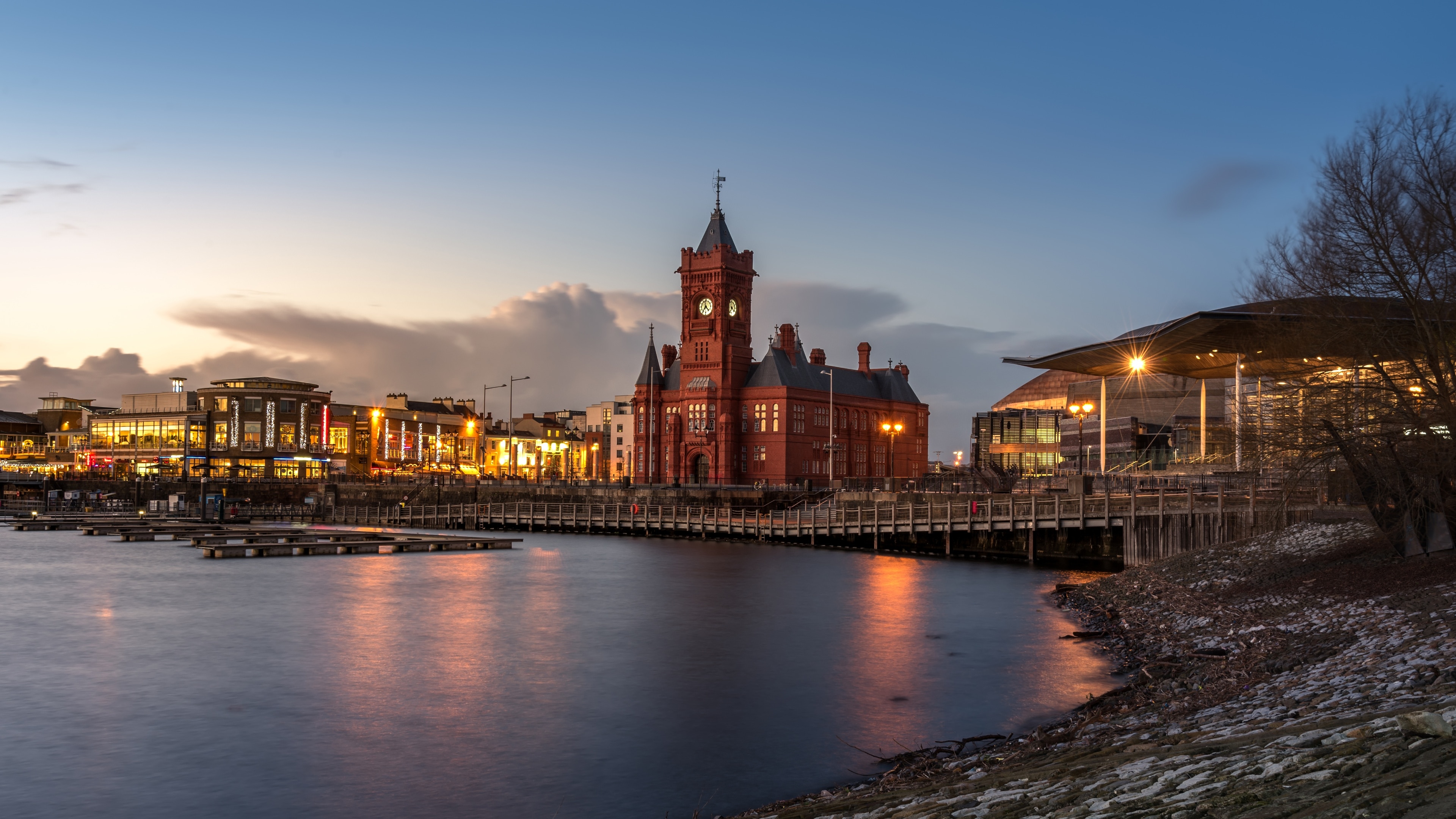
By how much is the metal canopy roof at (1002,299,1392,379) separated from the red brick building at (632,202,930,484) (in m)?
36.9

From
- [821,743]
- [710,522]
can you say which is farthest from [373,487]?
[821,743]

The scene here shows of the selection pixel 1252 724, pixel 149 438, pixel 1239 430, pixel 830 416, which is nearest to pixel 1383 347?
pixel 1239 430

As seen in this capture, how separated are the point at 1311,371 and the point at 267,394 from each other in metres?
135

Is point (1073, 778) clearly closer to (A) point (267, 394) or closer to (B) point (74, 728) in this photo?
(B) point (74, 728)

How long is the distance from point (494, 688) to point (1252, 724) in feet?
55.5

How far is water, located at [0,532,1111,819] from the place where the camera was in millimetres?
17938

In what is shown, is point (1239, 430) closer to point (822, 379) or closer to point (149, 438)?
point (822, 379)

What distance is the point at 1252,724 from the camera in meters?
14.3

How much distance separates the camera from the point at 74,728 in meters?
21.8

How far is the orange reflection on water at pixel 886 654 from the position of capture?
2217cm

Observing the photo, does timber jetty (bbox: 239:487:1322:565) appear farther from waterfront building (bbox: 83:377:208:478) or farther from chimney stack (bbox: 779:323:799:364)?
waterfront building (bbox: 83:377:208:478)

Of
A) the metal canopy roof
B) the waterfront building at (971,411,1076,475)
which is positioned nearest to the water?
the metal canopy roof

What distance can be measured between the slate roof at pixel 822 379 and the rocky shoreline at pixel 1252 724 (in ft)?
265

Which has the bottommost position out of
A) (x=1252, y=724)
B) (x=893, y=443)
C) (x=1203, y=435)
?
(x=1252, y=724)
